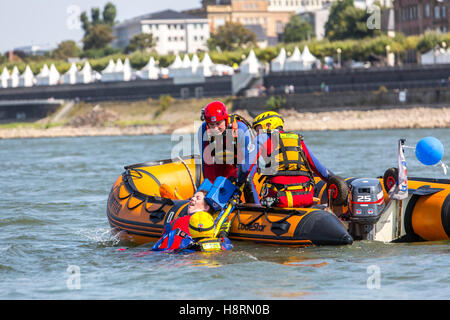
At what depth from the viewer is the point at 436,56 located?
59438mm

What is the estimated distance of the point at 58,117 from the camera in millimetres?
66000

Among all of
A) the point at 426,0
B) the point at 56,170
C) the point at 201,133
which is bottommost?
the point at 56,170

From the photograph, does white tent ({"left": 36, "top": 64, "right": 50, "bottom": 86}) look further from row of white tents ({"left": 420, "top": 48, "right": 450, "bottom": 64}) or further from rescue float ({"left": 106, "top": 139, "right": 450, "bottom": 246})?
rescue float ({"left": 106, "top": 139, "right": 450, "bottom": 246})

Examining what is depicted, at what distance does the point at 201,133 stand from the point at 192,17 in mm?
122076

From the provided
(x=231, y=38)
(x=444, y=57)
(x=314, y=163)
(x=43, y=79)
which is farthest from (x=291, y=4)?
(x=314, y=163)

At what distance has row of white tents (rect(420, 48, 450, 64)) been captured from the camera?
58.8m

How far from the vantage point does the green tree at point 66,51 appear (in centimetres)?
11675

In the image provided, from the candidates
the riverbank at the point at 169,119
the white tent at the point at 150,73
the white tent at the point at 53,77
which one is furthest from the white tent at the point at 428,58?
the white tent at the point at 53,77

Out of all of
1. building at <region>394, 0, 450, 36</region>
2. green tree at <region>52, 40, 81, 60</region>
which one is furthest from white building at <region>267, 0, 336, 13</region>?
building at <region>394, 0, 450, 36</region>

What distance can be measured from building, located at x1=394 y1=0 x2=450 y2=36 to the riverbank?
73.5 ft

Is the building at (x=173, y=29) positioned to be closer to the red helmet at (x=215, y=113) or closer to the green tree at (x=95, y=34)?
the green tree at (x=95, y=34)

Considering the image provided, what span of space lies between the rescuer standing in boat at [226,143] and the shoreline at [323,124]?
41356 millimetres
